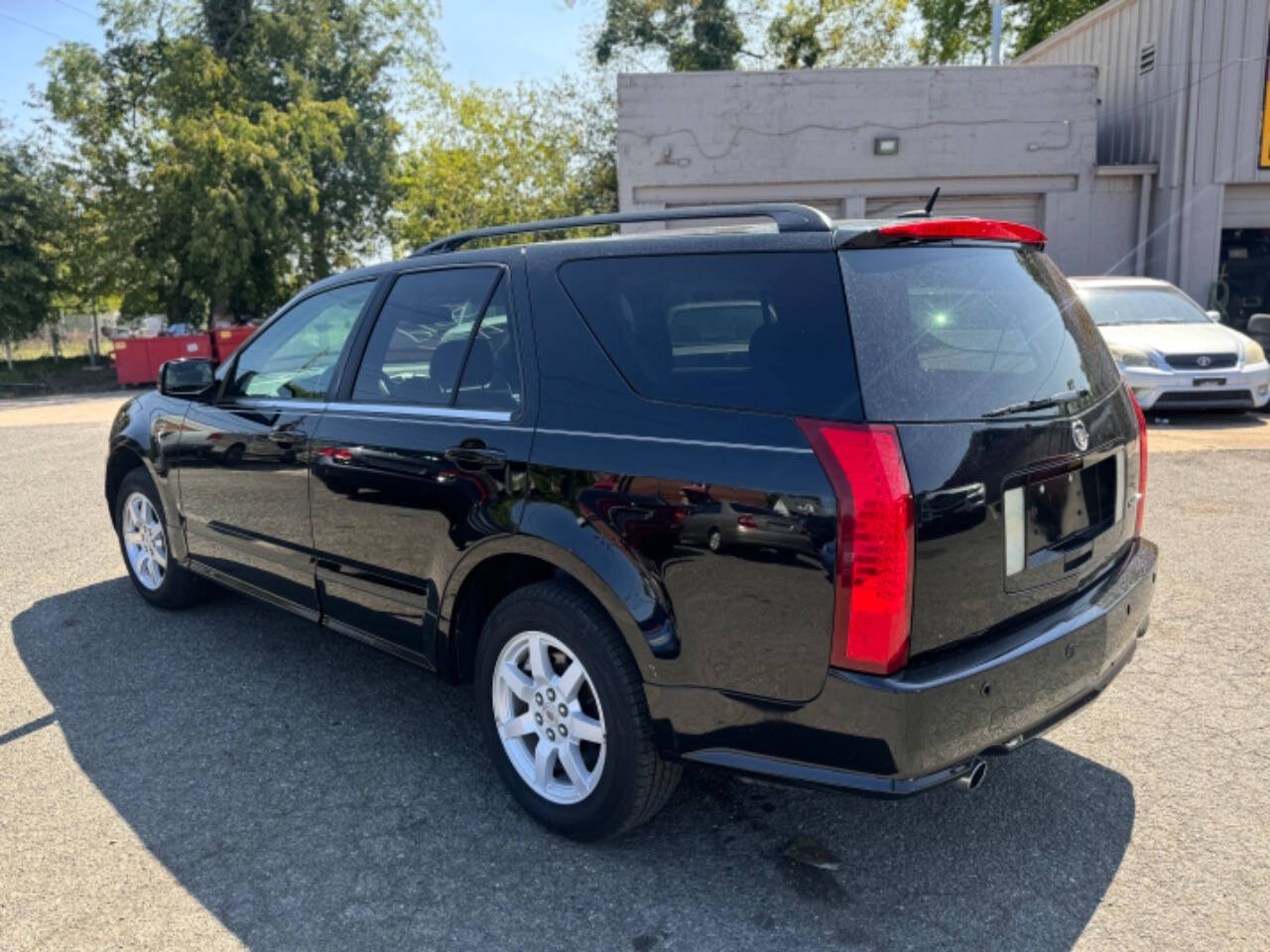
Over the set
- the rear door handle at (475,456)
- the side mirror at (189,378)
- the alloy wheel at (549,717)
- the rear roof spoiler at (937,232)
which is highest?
the rear roof spoiler at (937,232)

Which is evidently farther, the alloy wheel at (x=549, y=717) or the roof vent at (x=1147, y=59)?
the roof vent at (x=1147, y=59)

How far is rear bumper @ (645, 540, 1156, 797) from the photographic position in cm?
233

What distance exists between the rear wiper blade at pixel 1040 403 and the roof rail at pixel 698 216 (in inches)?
26.0

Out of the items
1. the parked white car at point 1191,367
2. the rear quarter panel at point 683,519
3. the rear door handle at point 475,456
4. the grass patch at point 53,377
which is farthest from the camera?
the grass patch at point 53,377

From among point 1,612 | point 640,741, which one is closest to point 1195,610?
point 640,741

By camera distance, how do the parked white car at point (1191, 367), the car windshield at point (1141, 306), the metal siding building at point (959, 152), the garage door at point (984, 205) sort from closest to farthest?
the parked white car at point (1191, 367) < the car windshield at point (1141, 306) < the metal siding building at point (959, 152) < the garage door at point (984, 205)

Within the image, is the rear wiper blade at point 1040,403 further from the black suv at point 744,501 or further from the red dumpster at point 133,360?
the red dumpster at point 133,360

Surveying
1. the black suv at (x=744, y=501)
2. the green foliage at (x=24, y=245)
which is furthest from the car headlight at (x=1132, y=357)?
the green foliage at (x=24, y=245)

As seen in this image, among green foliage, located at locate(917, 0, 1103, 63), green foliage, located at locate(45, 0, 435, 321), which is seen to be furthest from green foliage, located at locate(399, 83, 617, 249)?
green foliage, located at locate(917, 0, 1103, 63)

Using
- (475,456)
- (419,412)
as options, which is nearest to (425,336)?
(419,412)

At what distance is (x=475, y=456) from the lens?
10.2 feet

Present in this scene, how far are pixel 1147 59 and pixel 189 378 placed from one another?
1686 centimetres

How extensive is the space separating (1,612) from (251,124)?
78.1ft

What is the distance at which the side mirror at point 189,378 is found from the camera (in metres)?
4.59
